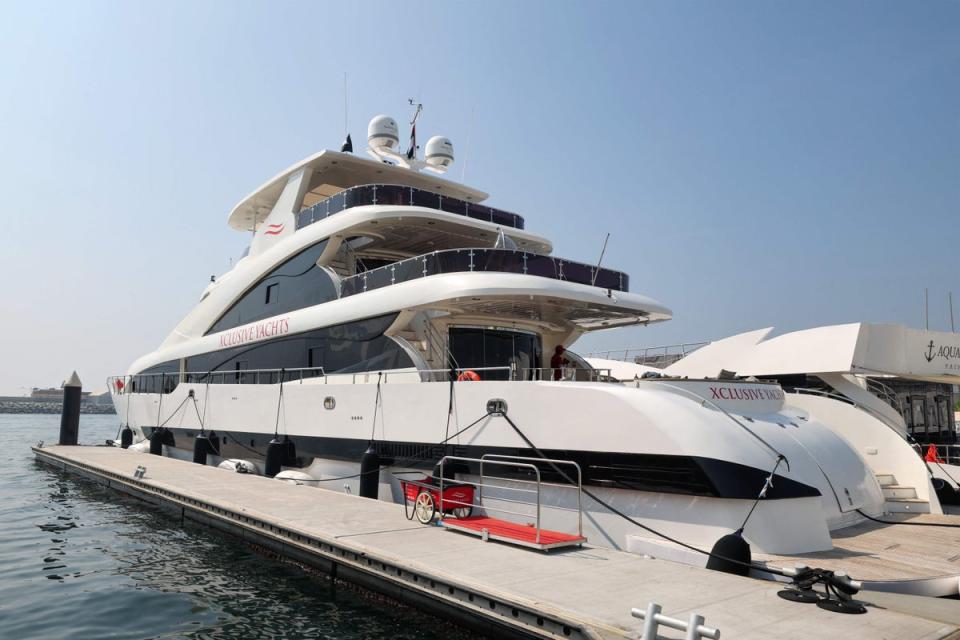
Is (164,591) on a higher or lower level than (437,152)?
lower

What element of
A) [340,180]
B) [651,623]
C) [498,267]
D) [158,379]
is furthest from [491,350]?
[158,379]

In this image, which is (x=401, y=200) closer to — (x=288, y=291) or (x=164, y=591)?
(x=288, y=291)

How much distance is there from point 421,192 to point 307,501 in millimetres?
7219

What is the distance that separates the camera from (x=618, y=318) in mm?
13258

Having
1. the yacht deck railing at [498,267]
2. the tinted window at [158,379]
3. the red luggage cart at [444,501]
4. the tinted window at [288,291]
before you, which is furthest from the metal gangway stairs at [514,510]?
the tinted window at [158,379]

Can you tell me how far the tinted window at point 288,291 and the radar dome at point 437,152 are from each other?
6.06 m

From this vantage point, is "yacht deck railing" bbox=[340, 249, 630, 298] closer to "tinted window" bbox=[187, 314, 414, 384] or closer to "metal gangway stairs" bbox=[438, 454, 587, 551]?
"tinted window" bbox=[187, 314, 414, 384]

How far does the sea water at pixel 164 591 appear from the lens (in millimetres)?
6699

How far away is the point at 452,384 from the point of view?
10.3 m

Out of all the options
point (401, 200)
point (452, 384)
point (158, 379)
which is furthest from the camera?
point (158, 379)

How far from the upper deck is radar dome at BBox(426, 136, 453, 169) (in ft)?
4.93

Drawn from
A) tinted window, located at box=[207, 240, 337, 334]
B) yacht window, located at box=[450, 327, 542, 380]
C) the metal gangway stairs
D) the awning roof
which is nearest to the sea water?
the metal gangway stairs

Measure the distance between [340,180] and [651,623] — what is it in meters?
16.4

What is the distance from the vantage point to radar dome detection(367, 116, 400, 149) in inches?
773
